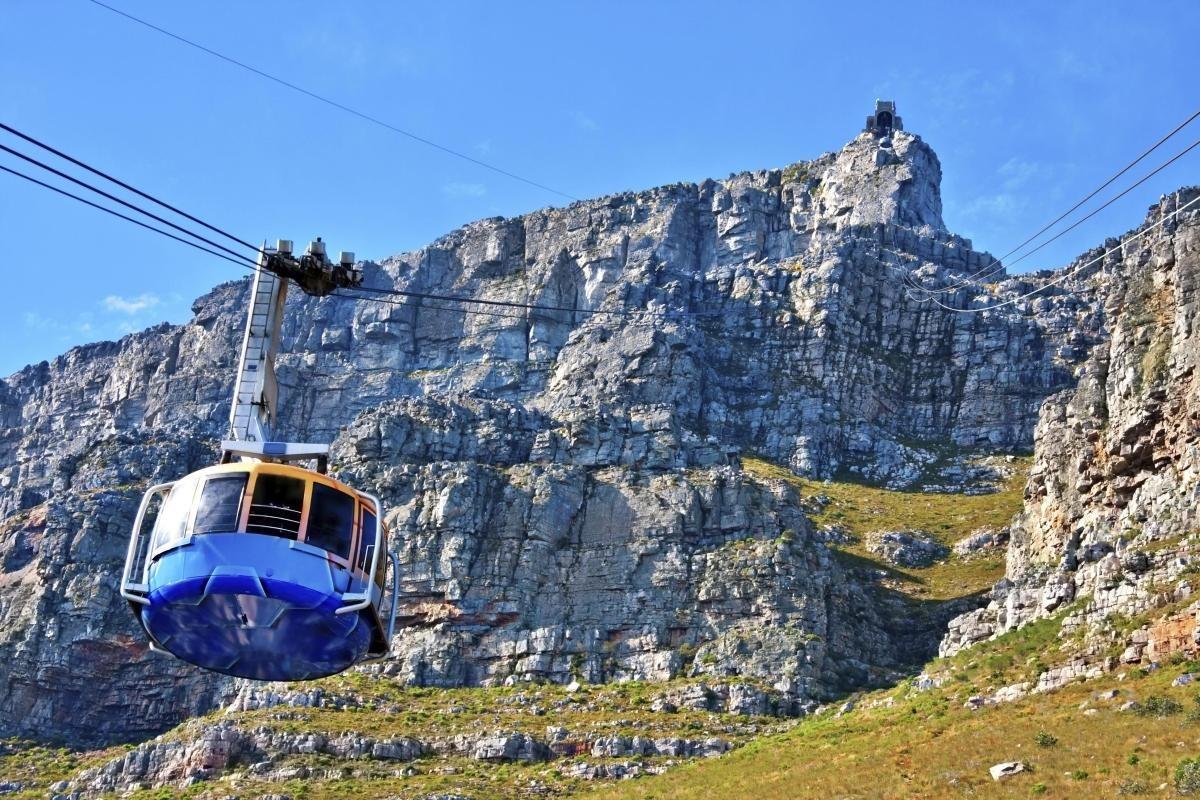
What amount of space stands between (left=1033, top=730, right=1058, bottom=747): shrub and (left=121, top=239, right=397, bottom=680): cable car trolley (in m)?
32.9

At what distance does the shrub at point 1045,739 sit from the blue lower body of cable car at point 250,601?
34.1 metres

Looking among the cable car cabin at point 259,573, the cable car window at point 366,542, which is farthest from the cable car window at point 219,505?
the cable car window at point 366,542

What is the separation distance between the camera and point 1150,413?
278 feet

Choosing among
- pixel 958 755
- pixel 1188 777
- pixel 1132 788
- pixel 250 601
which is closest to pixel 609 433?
pixel 958 755

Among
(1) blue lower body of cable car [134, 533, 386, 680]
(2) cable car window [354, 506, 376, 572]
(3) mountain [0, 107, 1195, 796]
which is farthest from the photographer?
(3) mountain [0, 107, 1195, 796]

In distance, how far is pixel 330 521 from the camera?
115 ft

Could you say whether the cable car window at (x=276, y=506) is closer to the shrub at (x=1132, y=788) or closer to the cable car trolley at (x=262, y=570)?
the cable car trolley at (x=262, y=570)

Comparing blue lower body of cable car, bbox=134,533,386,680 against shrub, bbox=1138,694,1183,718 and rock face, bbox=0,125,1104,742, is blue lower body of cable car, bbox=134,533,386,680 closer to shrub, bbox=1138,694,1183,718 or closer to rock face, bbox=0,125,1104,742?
shrub, bbox=1138,694,1183,718

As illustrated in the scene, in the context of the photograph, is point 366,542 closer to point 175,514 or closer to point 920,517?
point 175,514

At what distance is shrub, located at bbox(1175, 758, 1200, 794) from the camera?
162 ft

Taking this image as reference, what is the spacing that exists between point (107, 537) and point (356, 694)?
124ft

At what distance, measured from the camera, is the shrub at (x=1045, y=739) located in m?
59.6

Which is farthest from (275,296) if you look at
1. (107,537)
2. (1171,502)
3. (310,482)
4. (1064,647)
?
(107,537)

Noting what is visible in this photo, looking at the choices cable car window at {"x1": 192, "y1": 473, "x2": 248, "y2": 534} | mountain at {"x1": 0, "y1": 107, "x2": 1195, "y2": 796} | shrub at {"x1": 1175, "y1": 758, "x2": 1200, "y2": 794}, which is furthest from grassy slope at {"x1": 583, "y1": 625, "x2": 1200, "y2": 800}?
cable car window at {"x1": 192, "y1": 473, "x2": 248, "y2": 534}
